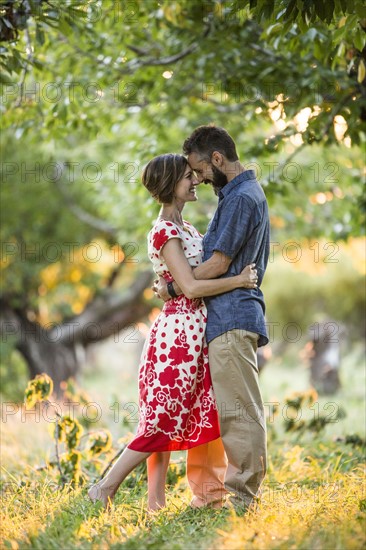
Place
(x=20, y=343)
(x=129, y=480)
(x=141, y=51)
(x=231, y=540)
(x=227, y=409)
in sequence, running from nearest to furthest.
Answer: (x=231, y=540) → (x=227, y=409) → (x=129, y=480) → (x=141, y=51) → (x=20, y=343)

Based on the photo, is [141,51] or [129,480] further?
[141,51]

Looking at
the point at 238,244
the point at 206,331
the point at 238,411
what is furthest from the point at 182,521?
the point at 238,244

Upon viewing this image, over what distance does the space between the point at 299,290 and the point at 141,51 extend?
489 inches

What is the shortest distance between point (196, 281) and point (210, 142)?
0.81 meters

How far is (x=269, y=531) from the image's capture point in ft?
11.7

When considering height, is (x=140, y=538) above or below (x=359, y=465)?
above

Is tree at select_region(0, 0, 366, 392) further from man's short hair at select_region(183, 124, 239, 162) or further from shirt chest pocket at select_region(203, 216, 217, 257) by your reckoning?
shirt chest pocket at select_region(203, 216, 217, 257)

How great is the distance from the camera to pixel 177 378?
14.0 ft

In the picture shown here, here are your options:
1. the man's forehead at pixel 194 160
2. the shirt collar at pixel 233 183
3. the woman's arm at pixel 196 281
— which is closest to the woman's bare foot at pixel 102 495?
the woman's arm at pixel 196 281

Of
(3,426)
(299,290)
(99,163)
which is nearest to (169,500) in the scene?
(3,426)

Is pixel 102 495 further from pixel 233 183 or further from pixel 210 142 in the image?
pixel 210 142

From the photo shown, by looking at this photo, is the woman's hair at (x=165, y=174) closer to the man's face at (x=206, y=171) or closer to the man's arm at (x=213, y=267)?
the man's face at (x=206, y=171)

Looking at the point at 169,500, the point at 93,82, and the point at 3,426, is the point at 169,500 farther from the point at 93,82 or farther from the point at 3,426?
the point at 93,82

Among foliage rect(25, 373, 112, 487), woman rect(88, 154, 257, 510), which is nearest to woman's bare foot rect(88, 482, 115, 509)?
woman rect(88, 154, 257, 510)
